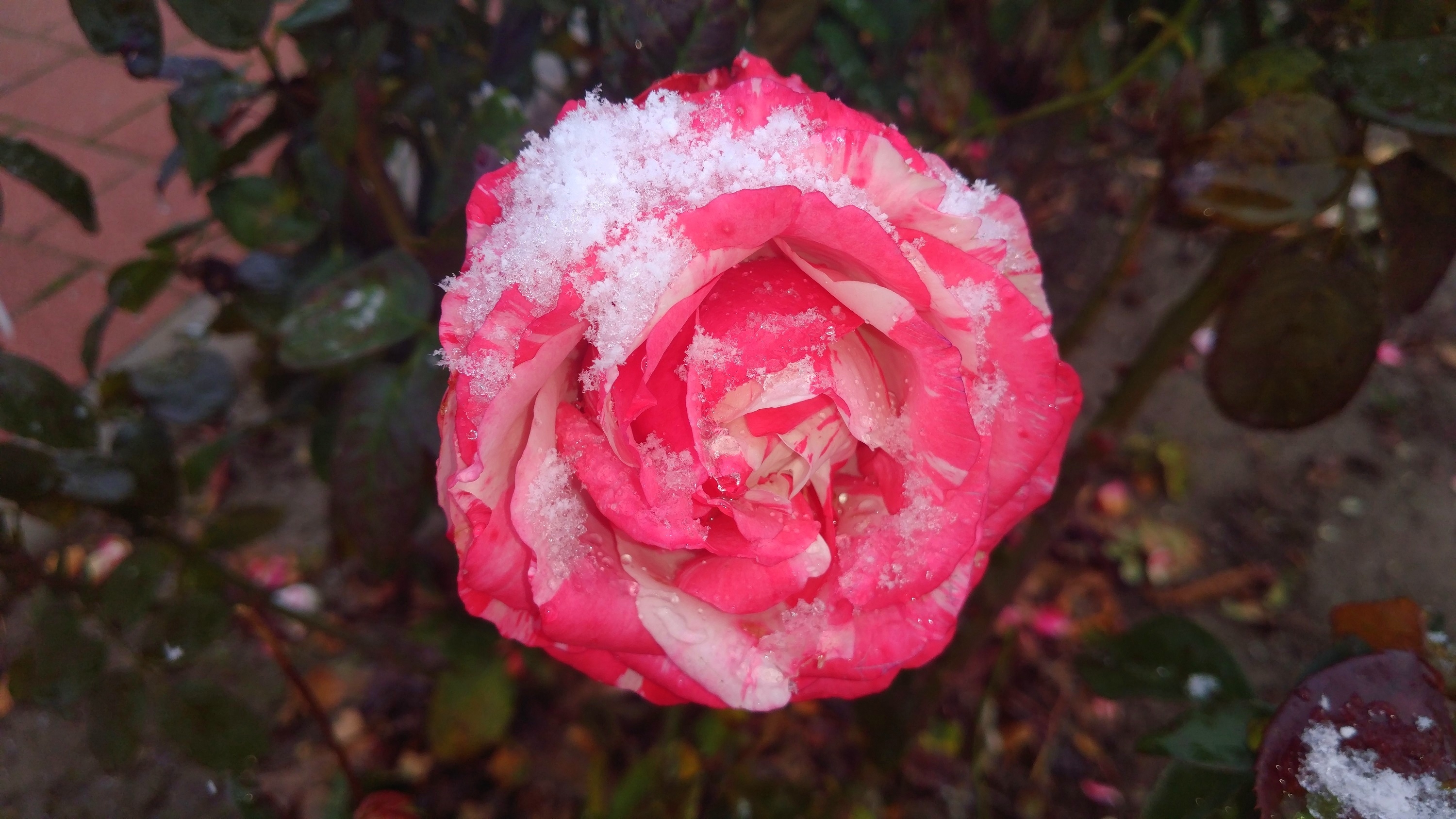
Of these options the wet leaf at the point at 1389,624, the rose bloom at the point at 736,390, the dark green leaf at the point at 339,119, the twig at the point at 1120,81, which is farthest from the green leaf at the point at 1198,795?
the dark green leaf at the point at 339,119

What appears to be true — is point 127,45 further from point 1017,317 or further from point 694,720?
point 694,720

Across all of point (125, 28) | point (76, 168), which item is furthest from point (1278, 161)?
point (76, 168)

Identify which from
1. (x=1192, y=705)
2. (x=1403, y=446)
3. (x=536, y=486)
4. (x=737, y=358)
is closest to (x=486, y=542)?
(x=536, y=486)

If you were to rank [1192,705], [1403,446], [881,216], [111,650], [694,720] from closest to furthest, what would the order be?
[881,216] → [1192,705] → [694,720] → [111,650] → [1403,446]

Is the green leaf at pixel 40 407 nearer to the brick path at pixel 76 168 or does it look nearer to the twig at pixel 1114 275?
the brick path at pixel 76 168

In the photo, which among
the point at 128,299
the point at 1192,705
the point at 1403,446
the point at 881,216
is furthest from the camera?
the point at 1403,446
